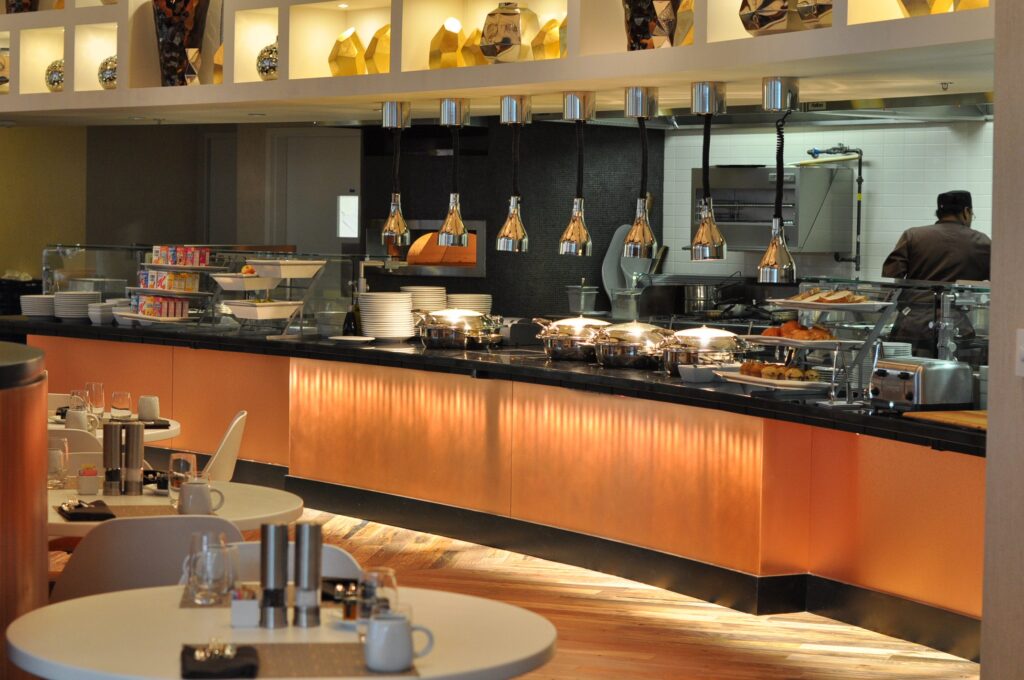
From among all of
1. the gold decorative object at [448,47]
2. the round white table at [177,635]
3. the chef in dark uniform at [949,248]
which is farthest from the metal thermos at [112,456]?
the chef in dark uniform at [949,248]

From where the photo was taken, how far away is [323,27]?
8.12 m

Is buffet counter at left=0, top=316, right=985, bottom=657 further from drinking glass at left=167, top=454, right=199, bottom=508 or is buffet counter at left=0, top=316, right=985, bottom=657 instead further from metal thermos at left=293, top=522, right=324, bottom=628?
metal thermos at left=293, top=522, right=324, bottom=628

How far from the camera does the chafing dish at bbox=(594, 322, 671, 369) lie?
6641 mm

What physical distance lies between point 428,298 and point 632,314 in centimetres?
173

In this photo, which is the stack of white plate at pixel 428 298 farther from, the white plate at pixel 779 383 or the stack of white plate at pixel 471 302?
the white plate at pixel 779 383

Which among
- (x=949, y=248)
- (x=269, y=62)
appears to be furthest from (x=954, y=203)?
(x=269, y=62)

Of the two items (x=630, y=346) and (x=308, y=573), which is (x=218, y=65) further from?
(x=308, y=573)

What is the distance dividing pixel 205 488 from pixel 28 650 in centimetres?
140

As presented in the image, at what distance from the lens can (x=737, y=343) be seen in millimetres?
6465

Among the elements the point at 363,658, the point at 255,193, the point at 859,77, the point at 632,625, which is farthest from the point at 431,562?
the point at 255,193

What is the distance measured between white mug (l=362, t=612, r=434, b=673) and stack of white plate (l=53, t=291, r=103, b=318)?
735cm

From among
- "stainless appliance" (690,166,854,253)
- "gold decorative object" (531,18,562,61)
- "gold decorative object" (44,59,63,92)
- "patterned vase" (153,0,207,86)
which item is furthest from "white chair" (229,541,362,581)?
"gold decorative object" (44,59,63,92)

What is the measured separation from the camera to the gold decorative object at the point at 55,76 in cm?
956

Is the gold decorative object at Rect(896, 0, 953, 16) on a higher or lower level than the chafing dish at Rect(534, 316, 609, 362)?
higher
